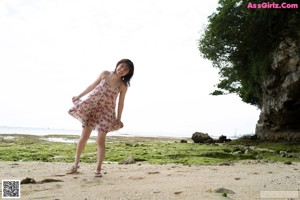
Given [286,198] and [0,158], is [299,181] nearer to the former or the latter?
[286,198]

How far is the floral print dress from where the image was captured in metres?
5.16

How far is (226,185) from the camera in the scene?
374cm

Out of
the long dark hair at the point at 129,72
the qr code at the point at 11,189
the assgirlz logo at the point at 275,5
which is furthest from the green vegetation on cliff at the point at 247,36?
the qr code at the point at 11,189

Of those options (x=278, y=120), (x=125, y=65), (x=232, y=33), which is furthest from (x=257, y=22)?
(x=125, y=65)

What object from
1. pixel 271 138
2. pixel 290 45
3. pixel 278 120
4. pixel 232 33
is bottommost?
pixel 271 138

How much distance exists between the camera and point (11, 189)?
318 centimetres

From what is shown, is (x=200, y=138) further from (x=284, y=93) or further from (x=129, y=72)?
(x=129, y=72)

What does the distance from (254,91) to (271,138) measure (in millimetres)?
6327

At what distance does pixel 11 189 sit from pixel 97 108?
2277 millimetres

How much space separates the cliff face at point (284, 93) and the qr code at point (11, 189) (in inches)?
672

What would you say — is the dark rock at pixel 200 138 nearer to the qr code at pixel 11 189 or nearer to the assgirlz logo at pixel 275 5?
the assgirlz logo at pixel 275 5

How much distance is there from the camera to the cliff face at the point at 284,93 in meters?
17.2

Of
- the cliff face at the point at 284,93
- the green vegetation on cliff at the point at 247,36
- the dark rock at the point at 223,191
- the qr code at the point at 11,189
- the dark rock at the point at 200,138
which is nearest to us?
the qr code at the point at 11,189

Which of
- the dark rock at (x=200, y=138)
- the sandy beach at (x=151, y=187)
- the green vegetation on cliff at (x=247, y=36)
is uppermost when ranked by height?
the green vegetation on cliff at (x=247, y=36)
